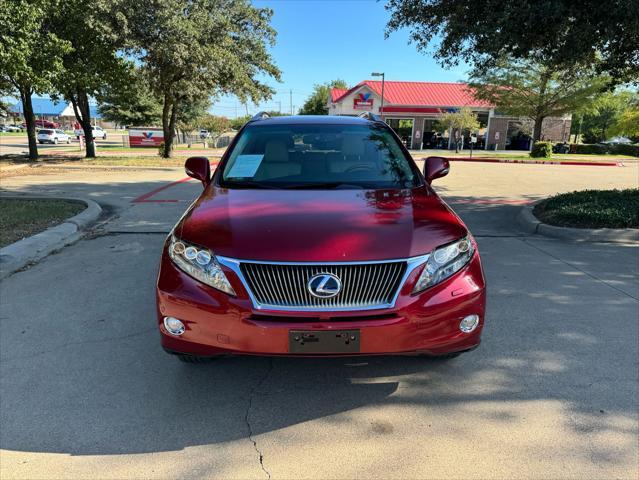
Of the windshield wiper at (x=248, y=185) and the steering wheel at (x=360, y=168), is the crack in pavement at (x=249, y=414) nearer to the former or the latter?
the windshield wiper at (x=248, y=185)

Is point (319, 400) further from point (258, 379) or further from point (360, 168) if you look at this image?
point (360, 168)

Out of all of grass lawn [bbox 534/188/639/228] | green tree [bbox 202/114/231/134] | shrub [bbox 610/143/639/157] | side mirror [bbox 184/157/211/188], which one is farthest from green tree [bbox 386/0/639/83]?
green tree [bbox 202/114/231/134]

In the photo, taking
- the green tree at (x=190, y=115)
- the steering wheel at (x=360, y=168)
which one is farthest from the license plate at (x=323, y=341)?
the green tree at (x=190, y=115)

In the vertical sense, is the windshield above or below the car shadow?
above

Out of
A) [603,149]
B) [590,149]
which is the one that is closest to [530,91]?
[590,149]

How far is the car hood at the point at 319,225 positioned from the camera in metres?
2.57

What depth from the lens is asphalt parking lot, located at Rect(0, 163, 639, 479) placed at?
95.0 inches

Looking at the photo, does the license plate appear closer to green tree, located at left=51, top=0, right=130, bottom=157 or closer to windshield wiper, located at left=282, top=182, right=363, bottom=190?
windshield wiper, located at left=282, top=182, right=363, bottom=190

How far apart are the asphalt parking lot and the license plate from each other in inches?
19.9

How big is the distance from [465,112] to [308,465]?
35935 mm

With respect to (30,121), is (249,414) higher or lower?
lower

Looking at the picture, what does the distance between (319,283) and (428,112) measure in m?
42.8

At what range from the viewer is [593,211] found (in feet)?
24.0

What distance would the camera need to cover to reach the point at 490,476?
231cm
